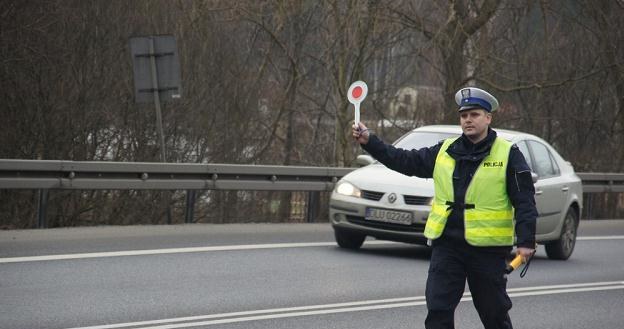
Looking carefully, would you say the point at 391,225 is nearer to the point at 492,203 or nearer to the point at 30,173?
the point at 30,173

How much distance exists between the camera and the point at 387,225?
13367 millimetres

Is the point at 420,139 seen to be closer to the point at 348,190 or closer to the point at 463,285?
the point at 348,190

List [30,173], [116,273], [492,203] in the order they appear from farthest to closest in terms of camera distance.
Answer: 1. [30,173]
2. [116,273]
3. [492,203]

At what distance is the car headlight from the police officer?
675 centimetres

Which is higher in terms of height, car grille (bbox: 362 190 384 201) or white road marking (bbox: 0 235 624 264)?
car grille (bbox: 362 190 384 201)

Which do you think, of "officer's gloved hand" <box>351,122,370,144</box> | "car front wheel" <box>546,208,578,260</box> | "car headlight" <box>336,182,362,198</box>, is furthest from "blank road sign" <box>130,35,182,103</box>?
"officer's gloved hand" <box>351,122,370,144</box>

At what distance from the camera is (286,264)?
12.6 metres

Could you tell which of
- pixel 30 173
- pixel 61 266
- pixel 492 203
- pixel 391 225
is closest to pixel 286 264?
pixel 391 225

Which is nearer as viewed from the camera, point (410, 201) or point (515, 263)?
point (515, 263)

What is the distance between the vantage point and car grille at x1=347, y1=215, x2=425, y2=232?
1325 centimetres

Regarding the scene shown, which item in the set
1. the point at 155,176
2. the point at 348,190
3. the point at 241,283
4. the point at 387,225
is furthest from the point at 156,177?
the point at 241,283

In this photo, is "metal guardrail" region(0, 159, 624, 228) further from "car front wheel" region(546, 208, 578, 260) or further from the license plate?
"car front wheel" region(546, 208, 578, 260)

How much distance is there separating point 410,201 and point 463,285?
6.58m

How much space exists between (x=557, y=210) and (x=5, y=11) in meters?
8.12
